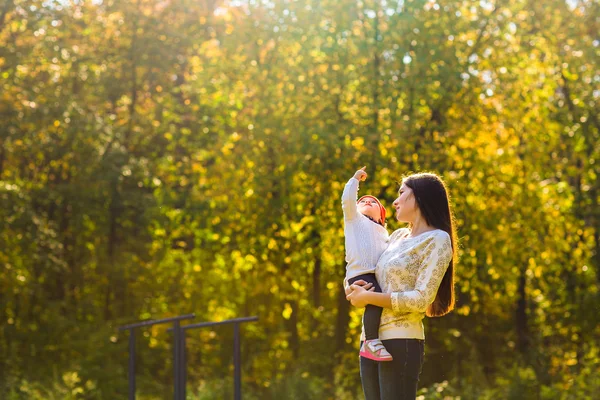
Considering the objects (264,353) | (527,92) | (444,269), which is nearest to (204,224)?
(264,353)

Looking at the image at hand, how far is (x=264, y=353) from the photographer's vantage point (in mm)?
18484

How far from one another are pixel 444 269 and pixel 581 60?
1336 centimetres

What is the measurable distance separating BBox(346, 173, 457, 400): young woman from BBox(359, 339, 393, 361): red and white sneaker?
1.6 inches

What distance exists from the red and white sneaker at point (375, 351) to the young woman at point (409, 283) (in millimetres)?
41

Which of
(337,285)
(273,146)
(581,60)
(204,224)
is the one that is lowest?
(337,285)

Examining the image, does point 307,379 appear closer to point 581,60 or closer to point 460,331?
point 460,331

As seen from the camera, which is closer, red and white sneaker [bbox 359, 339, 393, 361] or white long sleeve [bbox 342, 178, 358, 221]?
red and white sneaker [bbox 359, 339, 393, 361]

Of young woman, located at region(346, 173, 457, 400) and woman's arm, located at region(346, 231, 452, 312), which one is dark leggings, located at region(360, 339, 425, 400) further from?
woman's arm, located at region(346, 231, 452, 312)

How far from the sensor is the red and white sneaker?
3.72m

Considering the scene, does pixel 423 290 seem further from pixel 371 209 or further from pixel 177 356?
pixel 177 356

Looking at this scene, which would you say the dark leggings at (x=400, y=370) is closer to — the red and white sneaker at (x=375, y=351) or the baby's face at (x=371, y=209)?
the red and white sneaker at (x=375, y=351)

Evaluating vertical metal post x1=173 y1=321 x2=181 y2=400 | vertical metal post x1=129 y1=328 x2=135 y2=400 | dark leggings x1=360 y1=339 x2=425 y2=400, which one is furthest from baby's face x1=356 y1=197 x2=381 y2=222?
vertical metal post x1=129 y1=328 x2=135 y2=400

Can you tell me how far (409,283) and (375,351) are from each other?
0.31m

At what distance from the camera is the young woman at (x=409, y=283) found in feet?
12.3
